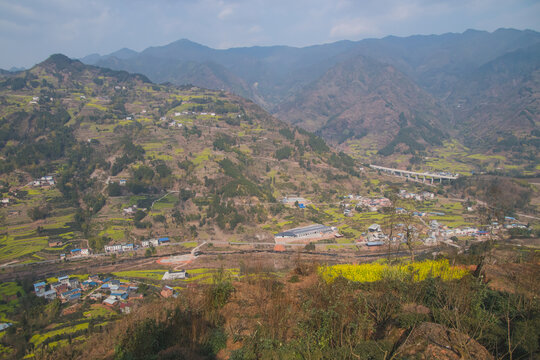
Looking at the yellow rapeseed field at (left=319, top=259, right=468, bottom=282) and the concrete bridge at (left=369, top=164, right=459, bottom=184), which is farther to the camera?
the concrete bridge at (left=369, top=164, right=459, bottom=184)

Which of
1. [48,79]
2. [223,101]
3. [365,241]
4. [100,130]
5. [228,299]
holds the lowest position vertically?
[365,241]

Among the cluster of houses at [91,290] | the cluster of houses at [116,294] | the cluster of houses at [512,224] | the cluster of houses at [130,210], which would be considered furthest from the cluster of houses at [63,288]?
the cluster of houses at [512,224]

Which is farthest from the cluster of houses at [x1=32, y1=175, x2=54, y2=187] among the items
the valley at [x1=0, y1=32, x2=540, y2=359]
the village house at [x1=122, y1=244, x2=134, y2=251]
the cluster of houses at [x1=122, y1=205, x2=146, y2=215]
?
the village house at [x1=122, y1=244, x2=134, y2=251]

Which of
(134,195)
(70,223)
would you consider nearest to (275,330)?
(70,223)

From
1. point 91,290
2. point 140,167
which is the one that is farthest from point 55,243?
point 140,167

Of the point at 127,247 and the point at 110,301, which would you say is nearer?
the point at 110,301

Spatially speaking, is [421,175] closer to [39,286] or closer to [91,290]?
[91,290]

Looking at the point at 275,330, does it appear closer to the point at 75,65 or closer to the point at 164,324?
the point at 164,324

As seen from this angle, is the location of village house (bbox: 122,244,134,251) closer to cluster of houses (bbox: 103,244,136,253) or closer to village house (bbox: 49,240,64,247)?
cluster of houses (bbox: 103,244,136,253)
